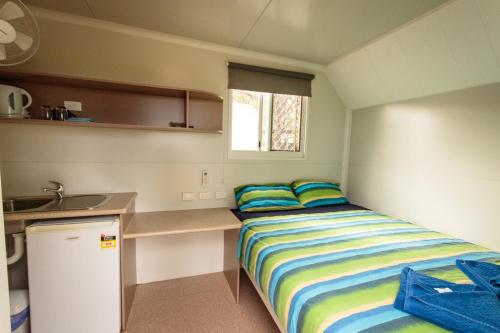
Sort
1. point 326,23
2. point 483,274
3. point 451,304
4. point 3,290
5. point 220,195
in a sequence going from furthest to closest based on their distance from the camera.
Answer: point 220,195 < point 326,23 < point 483,274 < point 451,304 < point 3,290

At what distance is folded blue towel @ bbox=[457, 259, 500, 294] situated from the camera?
1.04 metres

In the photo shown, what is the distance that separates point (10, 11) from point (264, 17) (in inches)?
66.7

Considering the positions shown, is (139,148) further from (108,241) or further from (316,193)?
(316,193)

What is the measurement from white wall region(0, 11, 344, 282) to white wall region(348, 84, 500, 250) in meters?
1.13

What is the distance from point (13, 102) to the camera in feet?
5.05

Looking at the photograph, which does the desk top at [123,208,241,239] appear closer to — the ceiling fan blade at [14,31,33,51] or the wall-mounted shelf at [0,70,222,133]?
the wall-mounted shelf at [0,70,222,133]

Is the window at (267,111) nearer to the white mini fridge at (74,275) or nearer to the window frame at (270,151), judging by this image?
the window frame at (270,151)

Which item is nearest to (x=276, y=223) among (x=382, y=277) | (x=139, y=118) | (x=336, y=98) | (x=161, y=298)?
(x=382, y=277)

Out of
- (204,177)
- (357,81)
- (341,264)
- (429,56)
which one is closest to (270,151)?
(204,177)

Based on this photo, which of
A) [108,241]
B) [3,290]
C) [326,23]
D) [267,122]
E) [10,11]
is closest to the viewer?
[3,290]

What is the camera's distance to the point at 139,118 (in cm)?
203

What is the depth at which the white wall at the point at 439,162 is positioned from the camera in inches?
66.1

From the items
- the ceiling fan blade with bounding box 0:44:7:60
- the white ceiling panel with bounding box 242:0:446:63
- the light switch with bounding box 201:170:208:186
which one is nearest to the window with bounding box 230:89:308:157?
the light switch with bounding box 201:170:208:186

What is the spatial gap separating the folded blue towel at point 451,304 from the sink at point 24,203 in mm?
2433
